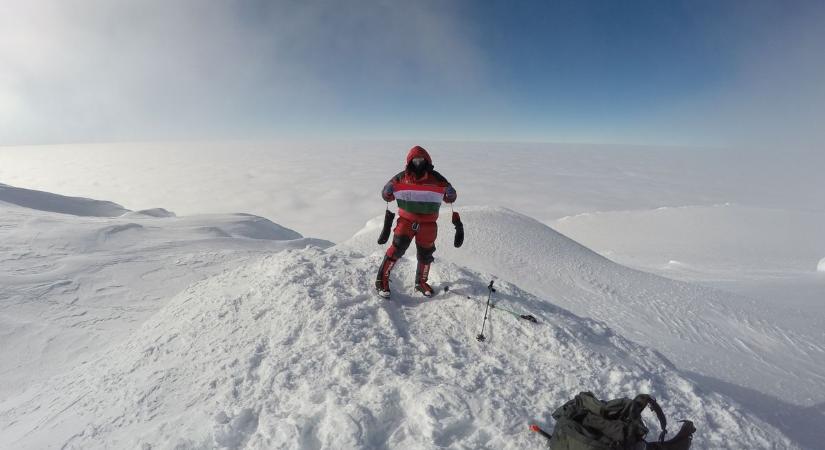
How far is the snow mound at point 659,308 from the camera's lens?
5946 mm

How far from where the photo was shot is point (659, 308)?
794 centimetres

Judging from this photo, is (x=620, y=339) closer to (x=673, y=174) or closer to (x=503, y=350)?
(x=503, y=350)

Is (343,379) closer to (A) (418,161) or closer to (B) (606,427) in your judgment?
(B) (606,427)

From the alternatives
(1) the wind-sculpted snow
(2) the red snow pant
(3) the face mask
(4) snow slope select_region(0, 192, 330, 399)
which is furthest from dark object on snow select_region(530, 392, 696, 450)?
(4) snow slope select_region(0, 192, 330, 399)

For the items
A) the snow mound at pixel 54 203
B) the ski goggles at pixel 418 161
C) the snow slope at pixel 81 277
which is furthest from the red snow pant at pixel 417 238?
the snow mound at pixel 54 203

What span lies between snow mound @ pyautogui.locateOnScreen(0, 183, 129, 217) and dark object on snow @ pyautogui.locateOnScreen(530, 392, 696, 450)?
94.7ft

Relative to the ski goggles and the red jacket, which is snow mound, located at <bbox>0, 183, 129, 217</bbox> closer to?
the red jacket

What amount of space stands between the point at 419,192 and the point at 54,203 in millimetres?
31295

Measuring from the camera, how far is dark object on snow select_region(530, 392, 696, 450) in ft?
6.93

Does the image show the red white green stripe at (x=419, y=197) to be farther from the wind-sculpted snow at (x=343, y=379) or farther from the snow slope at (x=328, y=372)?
the wind-sculpted snow at (x=343, y=379)

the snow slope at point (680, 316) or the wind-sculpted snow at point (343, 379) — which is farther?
the snow slope at point (680, 316)

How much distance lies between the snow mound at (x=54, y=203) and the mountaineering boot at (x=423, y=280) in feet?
87.8

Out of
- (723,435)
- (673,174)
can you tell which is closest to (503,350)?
(723,435)

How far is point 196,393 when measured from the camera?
9.42ft
